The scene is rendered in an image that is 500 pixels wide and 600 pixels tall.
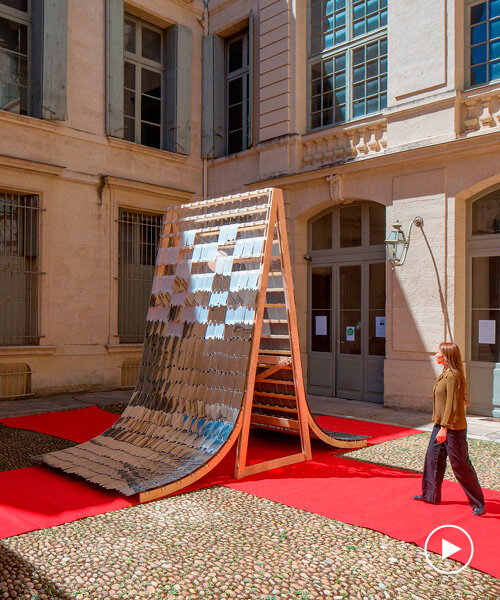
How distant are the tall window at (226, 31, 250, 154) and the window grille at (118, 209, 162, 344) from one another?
8.14ft

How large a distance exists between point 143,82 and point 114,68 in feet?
3.49

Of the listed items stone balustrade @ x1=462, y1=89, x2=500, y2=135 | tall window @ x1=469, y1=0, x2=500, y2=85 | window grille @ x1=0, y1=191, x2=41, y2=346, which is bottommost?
window grille @ x1=0, y1=191, x2=41, y2=346

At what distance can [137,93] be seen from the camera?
1137 cm

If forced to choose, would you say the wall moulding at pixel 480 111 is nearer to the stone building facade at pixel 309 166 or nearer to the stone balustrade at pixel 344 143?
the stone building facade at pixel 309 166

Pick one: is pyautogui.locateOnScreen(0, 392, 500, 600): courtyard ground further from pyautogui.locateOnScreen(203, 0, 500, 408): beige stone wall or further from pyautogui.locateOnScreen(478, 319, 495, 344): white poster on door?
pyautogui.locateOnScreen(478, 319, 495, 344): white poster on door

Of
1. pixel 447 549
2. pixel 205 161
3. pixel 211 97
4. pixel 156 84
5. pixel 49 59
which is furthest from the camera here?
pixel 205 161

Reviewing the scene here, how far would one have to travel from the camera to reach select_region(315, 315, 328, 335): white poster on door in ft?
33.6

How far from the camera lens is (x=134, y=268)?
36.0ft

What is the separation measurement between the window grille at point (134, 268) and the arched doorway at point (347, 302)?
10.4 feet

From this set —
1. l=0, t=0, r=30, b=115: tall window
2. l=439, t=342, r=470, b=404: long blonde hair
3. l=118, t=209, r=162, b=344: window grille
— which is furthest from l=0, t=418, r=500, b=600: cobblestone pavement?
l=0, t=0, r=30, b=115: tall window

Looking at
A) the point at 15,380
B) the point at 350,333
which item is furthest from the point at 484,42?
the point at 15,380

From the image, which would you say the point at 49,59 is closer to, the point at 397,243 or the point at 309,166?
the point at 309,166

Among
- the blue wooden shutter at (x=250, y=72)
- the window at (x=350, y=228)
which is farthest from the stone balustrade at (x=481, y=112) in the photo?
the blue wooden shutter at (x=250, y=72)

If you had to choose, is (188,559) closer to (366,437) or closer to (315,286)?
(366,437)
